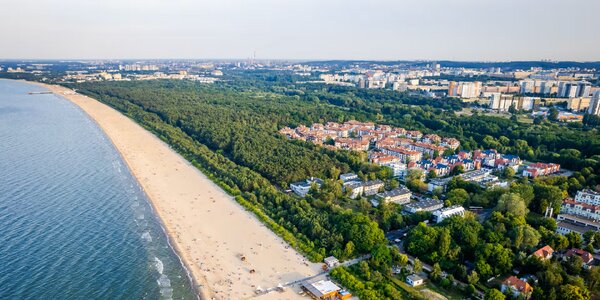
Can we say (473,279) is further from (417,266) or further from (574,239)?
(574,239)

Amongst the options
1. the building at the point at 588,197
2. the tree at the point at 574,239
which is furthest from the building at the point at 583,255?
the building at the point at 588,197

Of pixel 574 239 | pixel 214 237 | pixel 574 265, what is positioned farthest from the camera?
pixel 214 237

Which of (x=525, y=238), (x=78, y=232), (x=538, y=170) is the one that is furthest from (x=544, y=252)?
(x=78, y=232)

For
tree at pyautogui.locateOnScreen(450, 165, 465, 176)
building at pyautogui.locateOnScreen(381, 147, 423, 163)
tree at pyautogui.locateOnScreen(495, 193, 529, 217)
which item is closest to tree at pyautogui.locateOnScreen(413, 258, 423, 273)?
tree at pyautogui.locateOnScreen(495, 193, 529, 217)

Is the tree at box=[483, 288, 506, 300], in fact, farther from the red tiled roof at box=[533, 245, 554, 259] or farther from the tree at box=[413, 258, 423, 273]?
the red tiled roof at box=[533, 245, 554, 259]

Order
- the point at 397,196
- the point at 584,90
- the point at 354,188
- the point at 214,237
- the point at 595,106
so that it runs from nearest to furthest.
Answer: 1. the point at 214,237
2. the point at 397,196
3. the point at 354,188
4. the point at 595,106
5. the point at 584,90

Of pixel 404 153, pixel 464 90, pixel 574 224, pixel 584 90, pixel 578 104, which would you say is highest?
pixel 584 90
